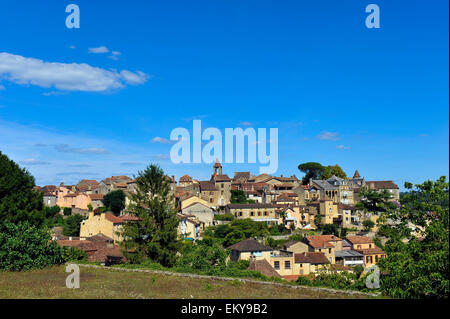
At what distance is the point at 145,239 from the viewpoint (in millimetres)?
24734

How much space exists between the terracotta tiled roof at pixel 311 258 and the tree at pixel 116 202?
123 feet

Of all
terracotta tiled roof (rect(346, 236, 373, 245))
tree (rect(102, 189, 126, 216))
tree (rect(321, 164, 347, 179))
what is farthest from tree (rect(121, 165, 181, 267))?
tree (rect(321, 164, 347, 179))

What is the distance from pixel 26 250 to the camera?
21531mm

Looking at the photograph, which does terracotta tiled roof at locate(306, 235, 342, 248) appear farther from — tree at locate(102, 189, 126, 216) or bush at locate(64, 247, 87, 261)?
tree at locate(102, 189, 126, 216)

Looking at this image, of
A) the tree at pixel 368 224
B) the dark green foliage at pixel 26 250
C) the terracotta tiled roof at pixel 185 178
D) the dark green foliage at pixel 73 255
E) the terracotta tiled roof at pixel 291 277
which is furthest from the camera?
the terracotta tiled roof at pixel 185 178

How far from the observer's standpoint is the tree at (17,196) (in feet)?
92.1

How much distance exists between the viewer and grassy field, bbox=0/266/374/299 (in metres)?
14.5

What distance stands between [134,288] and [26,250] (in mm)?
9589

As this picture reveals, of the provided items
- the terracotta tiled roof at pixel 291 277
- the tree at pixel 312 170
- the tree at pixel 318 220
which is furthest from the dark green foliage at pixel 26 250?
the tree at pixel 312 170

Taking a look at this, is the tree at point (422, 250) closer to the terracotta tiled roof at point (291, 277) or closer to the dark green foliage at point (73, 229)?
the terracotta tiled roof at point (291, 277)

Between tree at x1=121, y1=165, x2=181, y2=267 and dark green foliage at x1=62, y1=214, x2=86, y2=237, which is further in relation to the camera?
dark green foliage at x1=62, y1=214, x2=86, y2=237

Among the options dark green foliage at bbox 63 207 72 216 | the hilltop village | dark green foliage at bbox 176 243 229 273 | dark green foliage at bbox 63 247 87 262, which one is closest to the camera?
dark green foliage at bbox 176 243 229 273

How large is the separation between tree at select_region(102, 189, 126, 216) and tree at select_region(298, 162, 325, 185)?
172 ft
